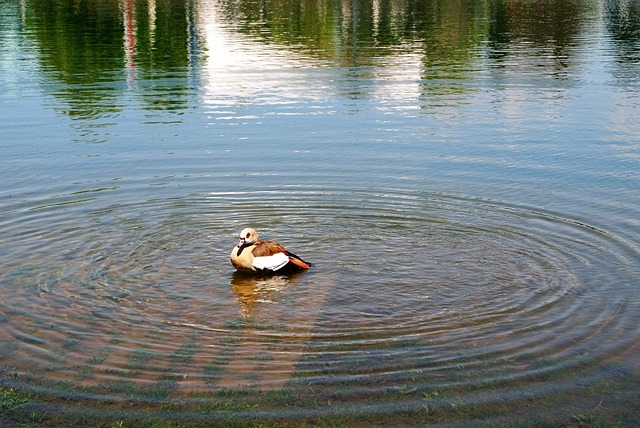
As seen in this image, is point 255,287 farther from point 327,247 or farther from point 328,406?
point 328,406

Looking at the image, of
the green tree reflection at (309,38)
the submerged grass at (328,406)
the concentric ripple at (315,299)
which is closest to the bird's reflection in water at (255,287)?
the concentric ripple at (315,299)

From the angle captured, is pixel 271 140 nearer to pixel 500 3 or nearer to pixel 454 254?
pixel 454 254

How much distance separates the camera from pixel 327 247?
17.7 meters

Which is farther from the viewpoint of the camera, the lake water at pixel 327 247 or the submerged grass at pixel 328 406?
the lake water at pixel 327 247

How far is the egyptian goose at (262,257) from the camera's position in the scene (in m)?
16.2

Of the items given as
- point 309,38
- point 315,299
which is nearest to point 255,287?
point 315,299

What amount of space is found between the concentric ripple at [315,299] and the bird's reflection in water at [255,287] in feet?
0.16

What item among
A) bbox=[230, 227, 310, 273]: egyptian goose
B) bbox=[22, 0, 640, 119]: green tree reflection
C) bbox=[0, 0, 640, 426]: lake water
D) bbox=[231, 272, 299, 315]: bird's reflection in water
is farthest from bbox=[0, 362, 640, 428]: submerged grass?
bbox=[22, 0, 640, 119]: green tree reflection

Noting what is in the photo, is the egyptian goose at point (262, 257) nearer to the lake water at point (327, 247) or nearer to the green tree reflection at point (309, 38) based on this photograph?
the lake water at point (327, 247)

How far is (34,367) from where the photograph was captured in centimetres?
1223

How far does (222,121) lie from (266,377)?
20699 mm

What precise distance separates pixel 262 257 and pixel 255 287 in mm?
623

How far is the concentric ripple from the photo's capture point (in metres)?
12.0

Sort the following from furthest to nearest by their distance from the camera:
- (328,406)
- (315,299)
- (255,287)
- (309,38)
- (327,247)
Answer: (309,38), (327,247), (255,287), (315,299), (328,406)
